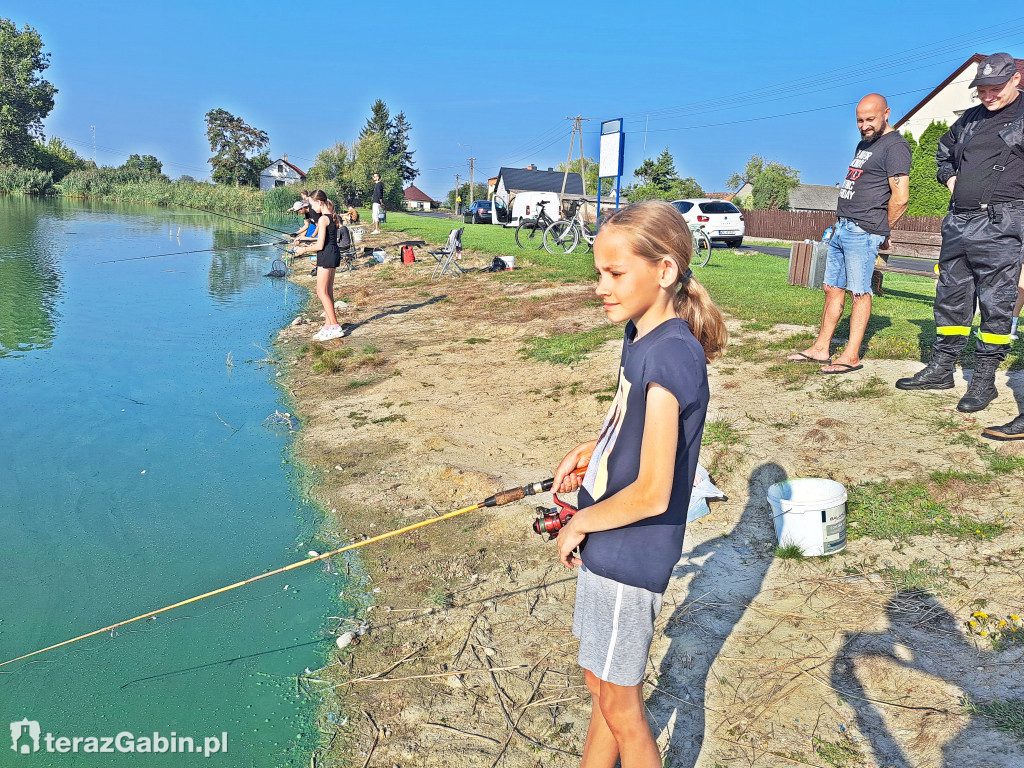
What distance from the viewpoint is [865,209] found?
5.82 metres

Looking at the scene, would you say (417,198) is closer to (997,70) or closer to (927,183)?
(927,183)

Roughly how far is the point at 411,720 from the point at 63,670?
5.61 feet

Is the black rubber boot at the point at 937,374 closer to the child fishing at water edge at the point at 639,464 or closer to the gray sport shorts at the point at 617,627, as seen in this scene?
the child fishing at water edge at the point at 639,464

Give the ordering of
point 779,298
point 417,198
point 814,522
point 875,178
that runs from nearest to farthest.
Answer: point 814,522 < point 875,178 < point 779,298 < point 417,198

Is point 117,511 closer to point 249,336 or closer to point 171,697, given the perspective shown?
point 171,697

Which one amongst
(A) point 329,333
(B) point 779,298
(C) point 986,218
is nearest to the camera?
(C) point 986,218

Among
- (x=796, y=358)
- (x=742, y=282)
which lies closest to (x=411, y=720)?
(x=796, y=358)

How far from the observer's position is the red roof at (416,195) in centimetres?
12590

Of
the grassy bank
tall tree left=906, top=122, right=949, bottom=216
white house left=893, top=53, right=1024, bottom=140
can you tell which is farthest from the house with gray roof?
the grassy bank

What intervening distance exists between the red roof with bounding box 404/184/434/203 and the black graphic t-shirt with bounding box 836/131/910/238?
399 feet

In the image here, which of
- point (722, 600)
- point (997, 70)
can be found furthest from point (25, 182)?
point (722, 600)

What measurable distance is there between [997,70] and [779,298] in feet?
17.6

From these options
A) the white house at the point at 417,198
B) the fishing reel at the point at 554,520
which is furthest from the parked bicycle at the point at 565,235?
the white house at the point at 417,198

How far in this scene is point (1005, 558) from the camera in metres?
3.63
